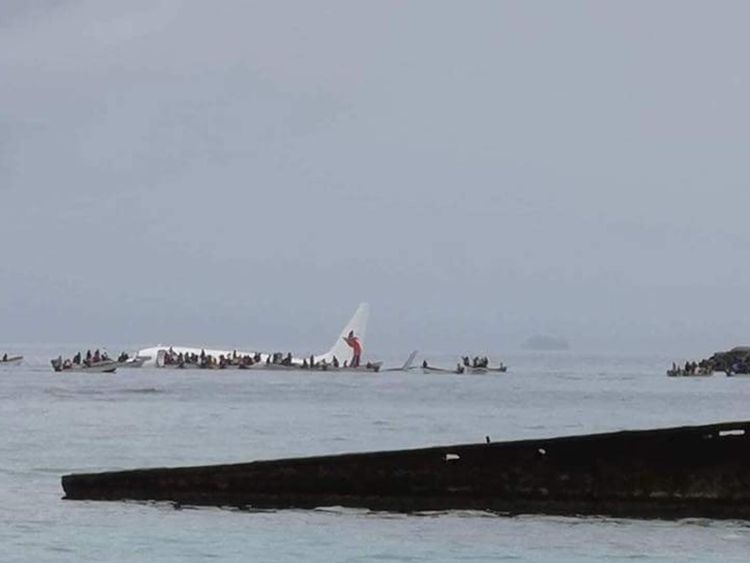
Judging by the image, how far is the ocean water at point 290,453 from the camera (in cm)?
3541

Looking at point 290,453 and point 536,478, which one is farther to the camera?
point 290,453

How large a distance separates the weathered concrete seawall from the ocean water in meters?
0.32

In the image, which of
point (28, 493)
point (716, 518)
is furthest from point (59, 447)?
point (716, 518)

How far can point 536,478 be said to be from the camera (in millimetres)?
36781

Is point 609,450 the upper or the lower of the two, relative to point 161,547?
upper

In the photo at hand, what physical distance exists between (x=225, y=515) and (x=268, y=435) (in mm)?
50175

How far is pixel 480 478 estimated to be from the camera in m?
36.7

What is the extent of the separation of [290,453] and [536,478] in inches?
1447

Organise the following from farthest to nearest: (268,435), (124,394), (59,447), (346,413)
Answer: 1. (124,394)
2. (346,413)
3. (268,435)
4. (59,447)

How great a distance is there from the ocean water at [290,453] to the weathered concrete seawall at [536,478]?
1.06 ft

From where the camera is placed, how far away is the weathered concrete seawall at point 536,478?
36.0 metres

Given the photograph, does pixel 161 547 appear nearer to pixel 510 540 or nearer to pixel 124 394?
pixel 510 540

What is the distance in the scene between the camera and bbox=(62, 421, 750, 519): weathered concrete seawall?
118 ft

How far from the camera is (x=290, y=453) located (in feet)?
240
